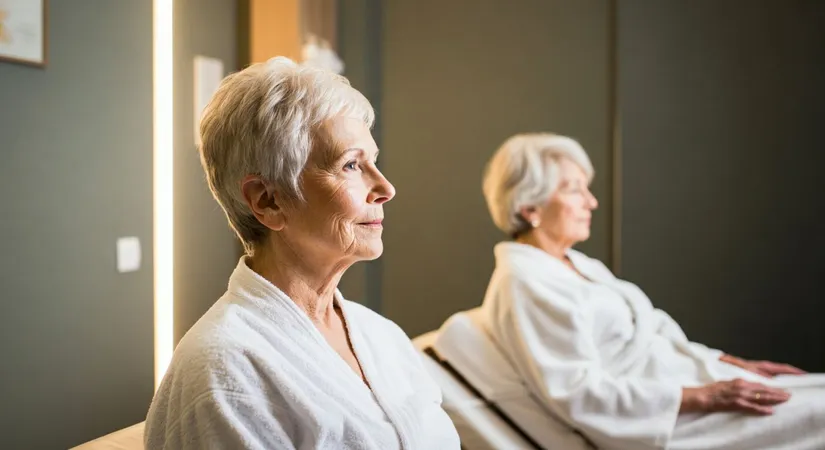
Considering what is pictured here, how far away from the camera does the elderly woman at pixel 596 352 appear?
75.9 inches

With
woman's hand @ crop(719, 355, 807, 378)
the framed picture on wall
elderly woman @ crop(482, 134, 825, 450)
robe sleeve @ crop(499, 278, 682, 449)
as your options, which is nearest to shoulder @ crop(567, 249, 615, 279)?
elderly woman @ crop(482, 134, 825, 450)

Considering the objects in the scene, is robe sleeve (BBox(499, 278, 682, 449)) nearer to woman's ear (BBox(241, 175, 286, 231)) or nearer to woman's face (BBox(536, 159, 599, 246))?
woman's face (BBox(536, 159, 599, 246))

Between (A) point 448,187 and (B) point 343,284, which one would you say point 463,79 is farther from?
(B) point 343,284

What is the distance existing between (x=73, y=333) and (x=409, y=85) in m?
2.04

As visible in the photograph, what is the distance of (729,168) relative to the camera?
303 cm

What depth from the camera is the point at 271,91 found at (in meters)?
1.17

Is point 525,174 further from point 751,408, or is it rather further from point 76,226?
point 76,226

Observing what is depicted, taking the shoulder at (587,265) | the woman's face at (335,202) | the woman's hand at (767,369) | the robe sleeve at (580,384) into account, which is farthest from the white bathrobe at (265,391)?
the woman's hand at (767,369)

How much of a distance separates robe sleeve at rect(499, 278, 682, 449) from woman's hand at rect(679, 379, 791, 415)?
0.15ft

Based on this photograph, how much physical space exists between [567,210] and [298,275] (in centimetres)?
125

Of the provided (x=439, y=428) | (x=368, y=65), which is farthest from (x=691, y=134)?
(x=439, y=428)

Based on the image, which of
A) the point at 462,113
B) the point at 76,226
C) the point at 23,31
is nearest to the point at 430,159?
the point at 462,113

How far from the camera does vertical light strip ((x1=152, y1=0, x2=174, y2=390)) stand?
6.90 feet

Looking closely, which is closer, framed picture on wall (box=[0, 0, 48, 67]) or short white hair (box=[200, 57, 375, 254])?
short white hair (box=[200, 57, 375, 254])
